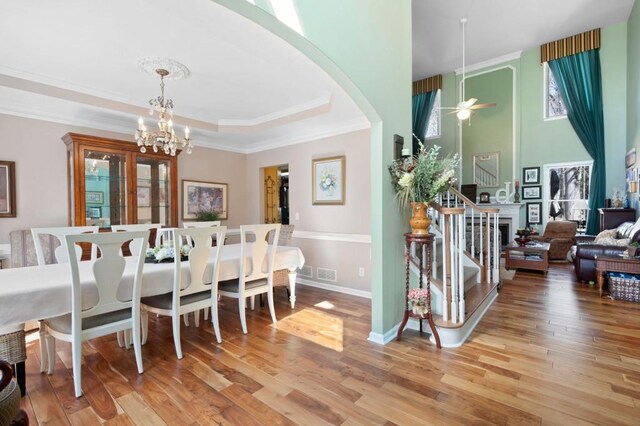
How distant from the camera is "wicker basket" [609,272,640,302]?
3591mm

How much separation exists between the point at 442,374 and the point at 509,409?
45cm

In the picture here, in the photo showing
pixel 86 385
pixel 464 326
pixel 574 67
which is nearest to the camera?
pixel 86 385

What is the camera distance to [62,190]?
12.5 ft

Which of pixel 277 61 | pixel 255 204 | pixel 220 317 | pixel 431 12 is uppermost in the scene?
pixel 431 12

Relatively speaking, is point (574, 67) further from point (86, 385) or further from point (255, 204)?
point (86, 385)

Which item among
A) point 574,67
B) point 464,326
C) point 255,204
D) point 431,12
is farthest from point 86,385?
point 574,67

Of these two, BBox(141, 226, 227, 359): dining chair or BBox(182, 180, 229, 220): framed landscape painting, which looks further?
BBox(182, 180, 229, 220): framed landscape painting

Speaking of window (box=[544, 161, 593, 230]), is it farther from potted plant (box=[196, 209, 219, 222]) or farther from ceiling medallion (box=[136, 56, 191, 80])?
ceiling medallion (box=[136, 56, 191, 80])

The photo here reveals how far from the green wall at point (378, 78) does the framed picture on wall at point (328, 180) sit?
1.47 metres

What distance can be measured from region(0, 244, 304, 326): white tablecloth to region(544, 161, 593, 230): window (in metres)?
7.78

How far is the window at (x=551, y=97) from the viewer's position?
274 inches

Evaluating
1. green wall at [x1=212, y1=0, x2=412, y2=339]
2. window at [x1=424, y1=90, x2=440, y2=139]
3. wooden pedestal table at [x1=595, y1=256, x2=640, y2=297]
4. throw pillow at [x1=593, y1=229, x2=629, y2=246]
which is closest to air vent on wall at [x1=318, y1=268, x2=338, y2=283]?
green wall at [x1=212, y1=0, x2=412, y2=339]

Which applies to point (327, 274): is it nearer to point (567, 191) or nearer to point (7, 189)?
point (7, 189)

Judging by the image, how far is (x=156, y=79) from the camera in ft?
10.7
